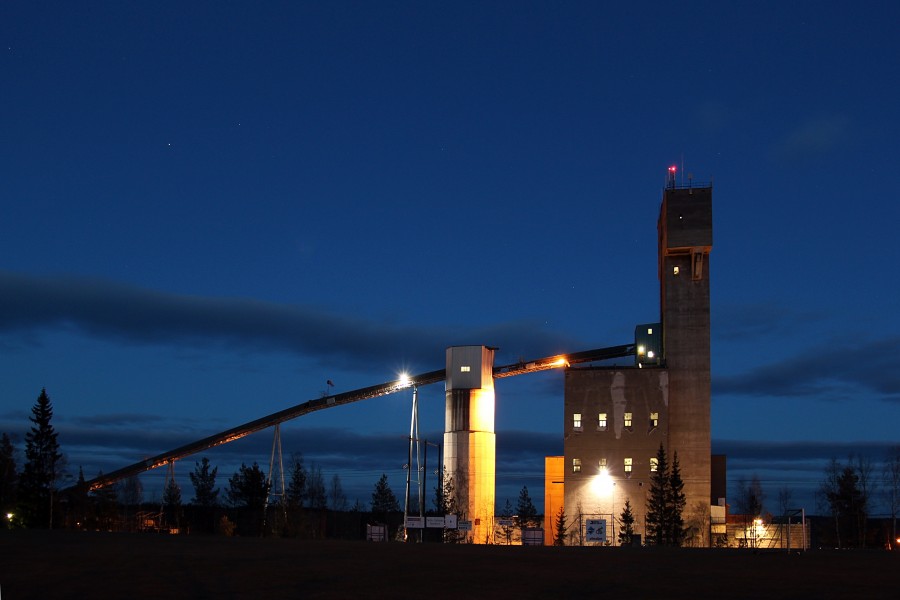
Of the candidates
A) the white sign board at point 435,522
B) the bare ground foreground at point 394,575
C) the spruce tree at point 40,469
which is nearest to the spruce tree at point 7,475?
the spruce tree at point 40,469

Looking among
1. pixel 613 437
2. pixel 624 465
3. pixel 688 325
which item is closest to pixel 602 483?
pixel 624 465

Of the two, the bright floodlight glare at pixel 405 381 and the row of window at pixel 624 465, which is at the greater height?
the bright floodlight glare at pixel 405 381

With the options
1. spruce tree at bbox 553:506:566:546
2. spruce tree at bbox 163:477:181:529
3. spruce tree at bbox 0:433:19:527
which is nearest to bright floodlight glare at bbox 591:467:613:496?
spruce tree at bbox 553:506:566:546

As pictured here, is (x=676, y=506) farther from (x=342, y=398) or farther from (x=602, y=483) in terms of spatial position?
(x=342, y=398)

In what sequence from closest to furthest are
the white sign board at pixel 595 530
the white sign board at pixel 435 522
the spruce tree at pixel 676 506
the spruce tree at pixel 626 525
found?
the white sign board at pixel 435 522
the white sign board at pixel 595 530
the spruce tree at pixel 626 525
the spruce tree at pixel 676 506

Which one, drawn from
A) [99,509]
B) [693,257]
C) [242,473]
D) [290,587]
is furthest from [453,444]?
[290,587]

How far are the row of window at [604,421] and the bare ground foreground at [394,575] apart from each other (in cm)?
6283

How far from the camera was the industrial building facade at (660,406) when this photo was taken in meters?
101

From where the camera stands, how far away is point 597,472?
334 ft

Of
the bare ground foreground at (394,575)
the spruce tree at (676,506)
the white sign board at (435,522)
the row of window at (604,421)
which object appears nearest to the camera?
the bare ground foreground at (394,575)

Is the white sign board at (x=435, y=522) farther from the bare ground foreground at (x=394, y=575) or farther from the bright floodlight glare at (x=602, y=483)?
the bare ground foreground at (x=394, y=575)

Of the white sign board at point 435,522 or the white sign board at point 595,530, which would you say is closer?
the white sign board at point 435,522

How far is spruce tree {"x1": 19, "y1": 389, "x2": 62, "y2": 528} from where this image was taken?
103312 millimetres

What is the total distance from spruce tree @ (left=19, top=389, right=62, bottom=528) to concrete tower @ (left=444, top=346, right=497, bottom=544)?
138ft
